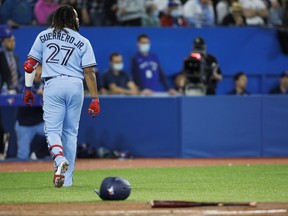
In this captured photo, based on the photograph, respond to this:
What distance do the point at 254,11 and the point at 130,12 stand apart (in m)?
3.03

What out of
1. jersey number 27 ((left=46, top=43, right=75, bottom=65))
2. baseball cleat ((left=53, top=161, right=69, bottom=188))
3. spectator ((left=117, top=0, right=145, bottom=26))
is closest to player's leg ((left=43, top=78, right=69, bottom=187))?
jersey number 27 ((left=46, top=43, right=75, bottom=65))

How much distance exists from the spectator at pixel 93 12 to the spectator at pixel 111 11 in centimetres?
9

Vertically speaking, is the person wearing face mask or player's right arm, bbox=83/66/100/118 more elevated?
the person wearing face mask

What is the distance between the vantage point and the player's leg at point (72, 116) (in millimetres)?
10180

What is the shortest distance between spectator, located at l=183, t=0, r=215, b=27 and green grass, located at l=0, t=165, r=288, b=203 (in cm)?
589

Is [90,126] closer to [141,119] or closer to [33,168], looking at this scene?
[141,119]

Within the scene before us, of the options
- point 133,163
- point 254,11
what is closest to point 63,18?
point 133,163

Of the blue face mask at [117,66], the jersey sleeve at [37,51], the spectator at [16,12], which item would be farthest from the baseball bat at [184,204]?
the spectator at [16,12]

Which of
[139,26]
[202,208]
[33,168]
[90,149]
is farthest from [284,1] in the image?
[202,208]

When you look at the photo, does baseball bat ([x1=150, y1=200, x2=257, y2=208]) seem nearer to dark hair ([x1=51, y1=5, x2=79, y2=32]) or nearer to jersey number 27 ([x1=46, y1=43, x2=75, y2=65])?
jersey number 27 ([x1=46, y1=43, x2=75, y2=65])

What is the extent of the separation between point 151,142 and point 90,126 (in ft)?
4.11

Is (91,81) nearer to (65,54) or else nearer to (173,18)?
(65,54)

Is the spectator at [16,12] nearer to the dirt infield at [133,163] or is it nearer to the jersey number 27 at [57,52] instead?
the dirt infield at [133,163]

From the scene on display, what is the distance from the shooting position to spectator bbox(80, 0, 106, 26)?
60.8 ft
